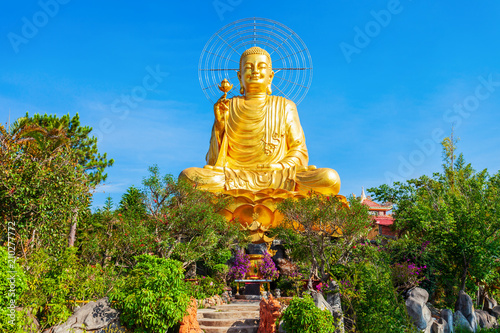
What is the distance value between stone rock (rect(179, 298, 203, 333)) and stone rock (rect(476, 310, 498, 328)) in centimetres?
569

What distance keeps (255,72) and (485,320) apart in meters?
9.71

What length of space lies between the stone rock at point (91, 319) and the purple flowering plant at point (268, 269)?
452 cm

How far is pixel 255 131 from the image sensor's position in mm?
14922

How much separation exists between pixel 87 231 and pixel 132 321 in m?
6.10

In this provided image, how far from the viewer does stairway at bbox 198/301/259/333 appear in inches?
292

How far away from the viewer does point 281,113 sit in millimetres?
15078

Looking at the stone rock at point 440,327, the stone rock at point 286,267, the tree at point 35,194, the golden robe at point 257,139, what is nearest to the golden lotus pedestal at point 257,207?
the golden robe at point 257,139

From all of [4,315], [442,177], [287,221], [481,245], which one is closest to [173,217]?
[287,221]

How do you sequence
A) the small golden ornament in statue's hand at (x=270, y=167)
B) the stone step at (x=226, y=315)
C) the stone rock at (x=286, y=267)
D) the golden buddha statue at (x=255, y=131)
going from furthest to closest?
the golden buddha statue at (x=255, y=131) < the small golden ornament in statue's hand at (x=270, y=167) < the stone rock at (x=286, y=267) < the stone step at (x=226, y=315)

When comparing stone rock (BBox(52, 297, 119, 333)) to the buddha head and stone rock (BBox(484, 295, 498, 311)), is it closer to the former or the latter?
stone rock (BBox(484, 295, 498, 311))

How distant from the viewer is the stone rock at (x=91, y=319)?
6.47 meters

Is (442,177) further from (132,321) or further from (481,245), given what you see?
(132,321)

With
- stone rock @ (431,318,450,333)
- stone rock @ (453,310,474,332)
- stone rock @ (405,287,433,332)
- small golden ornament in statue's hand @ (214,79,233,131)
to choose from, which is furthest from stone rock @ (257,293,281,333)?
small golden ornament in statue's hand @ (214,79,233,131)

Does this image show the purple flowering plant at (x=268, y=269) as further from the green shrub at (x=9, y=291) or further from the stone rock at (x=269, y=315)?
the green shrub at (x=9, y=291)
